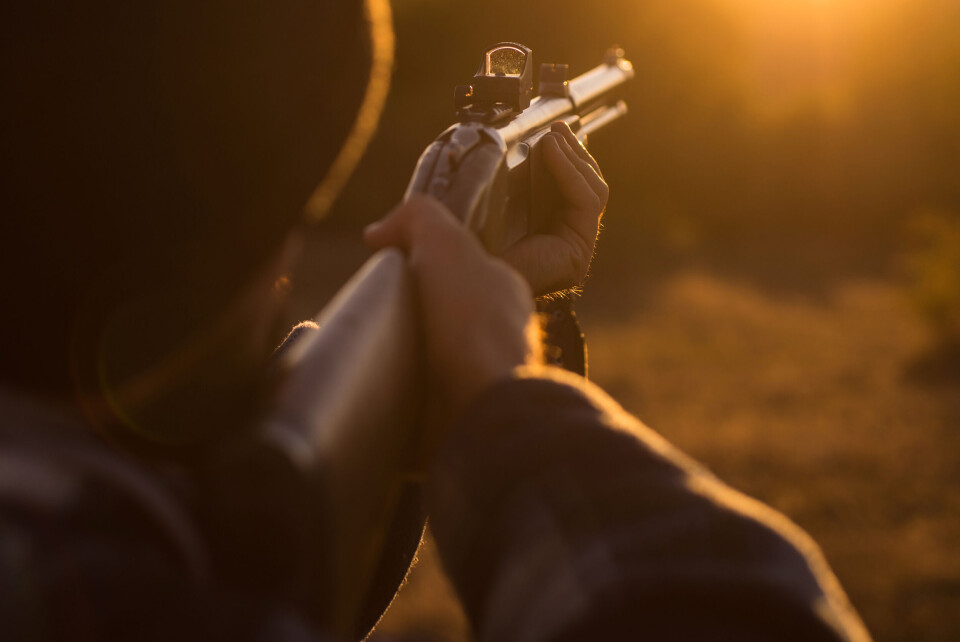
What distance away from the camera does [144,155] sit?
77cm

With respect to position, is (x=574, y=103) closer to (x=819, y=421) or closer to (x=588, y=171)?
(x=588, y=171)

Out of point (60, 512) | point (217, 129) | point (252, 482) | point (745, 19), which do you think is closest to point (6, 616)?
point (60, 512)

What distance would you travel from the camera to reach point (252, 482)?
0.77 metres

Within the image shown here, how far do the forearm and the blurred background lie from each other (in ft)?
12.1

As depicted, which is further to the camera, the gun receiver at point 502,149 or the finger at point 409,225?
the gun receiver at point 502,149

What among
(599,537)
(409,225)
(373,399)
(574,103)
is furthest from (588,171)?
(599,537)

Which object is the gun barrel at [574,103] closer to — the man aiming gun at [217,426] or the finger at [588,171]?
the finger at [588,171]

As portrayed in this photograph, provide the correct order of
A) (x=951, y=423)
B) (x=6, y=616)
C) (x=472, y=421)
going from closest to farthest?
1. (x=6, y=616)
2. (x=472, y=421)
3. (x=951, y=423)

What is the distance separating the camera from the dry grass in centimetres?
570

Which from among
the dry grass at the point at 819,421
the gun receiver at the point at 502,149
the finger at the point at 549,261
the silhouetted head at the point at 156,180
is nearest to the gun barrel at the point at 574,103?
the gun receiver at the point at 502,149

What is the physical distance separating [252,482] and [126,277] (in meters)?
0.23

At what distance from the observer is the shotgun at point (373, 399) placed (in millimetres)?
852

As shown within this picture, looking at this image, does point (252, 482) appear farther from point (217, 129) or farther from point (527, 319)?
point (527, 319)

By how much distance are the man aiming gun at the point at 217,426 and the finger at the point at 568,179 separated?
1387mm
